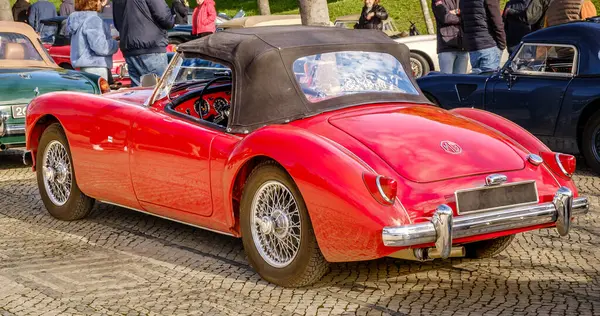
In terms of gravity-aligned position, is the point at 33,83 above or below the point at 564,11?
above

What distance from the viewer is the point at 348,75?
7230mm

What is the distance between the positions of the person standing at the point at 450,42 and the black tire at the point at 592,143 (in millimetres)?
4078

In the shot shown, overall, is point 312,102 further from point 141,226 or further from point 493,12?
point 493,12

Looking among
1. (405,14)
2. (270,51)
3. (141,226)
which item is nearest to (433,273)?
(270,51)

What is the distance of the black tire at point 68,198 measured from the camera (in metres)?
8.55

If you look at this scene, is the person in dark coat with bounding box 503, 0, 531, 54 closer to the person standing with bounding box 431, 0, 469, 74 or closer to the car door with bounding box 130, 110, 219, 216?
the person standing with bounding box 431, 0, 469, 74

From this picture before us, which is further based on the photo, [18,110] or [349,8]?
[349,8]

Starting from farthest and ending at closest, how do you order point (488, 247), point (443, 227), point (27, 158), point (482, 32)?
point (482, 32) → point (27, 158) → point (488, 247) → point (443, 227)

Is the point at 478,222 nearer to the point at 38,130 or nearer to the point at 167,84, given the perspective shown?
the point at 167,84

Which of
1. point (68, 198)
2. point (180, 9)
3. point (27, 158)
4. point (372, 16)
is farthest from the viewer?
point (180, 9)

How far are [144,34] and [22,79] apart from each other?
219 centimetres

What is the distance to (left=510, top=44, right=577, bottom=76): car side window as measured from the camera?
10.7 m

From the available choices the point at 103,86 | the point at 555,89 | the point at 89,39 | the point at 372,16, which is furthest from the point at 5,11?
the point at 555,89

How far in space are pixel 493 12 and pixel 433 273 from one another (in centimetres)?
790
